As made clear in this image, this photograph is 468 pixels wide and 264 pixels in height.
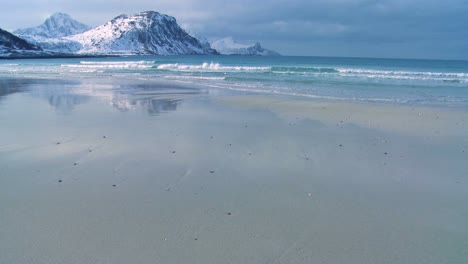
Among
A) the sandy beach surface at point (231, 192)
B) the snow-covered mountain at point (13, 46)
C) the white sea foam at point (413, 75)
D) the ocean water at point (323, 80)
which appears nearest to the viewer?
the sandy beach surface at point (231, 192)

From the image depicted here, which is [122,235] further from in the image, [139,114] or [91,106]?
[91,106]

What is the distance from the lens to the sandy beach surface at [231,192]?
3543 mm

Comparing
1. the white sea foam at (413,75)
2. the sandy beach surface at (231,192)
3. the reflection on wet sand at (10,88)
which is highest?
the white sea foam at (413,75)

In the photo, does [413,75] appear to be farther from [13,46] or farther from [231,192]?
[13,46]

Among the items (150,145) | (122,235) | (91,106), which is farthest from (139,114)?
(122,235)

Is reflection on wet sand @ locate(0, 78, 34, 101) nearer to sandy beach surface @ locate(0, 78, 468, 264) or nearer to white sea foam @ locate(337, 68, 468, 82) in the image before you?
sandy beach surface @ locate(0, 78, 468, 264)

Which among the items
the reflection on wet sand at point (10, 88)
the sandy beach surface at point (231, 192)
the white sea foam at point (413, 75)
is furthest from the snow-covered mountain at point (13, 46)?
the sandy beach surface at point (231, 192)

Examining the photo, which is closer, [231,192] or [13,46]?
[231,192]

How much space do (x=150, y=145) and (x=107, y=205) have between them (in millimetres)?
3113

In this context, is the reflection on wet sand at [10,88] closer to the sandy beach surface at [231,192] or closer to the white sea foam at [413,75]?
the sandy beach surface at [231,192]

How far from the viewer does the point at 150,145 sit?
7.53 meters

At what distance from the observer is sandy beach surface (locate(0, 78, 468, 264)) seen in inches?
139

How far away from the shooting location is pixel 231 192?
4996 mm

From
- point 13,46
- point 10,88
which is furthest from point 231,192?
point 13,46
